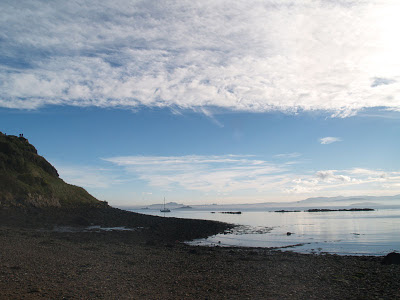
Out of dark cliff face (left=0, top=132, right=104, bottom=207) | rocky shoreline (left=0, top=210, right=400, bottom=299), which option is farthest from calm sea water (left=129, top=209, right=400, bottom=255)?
dark cliff face (left=0, top=132, right=104, bottom=207)

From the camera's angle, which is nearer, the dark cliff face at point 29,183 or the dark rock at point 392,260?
the dark rock at point 392,260

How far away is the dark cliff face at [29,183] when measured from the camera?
139 ft

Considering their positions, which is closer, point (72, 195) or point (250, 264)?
point (250, 264)

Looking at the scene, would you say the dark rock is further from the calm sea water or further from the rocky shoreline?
the calm sea water

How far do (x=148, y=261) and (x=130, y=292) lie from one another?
6.55 m

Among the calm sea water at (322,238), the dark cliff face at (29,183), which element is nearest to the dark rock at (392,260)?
the calm sea water at (322,238)

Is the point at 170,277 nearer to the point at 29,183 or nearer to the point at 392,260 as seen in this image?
the point at 392,260

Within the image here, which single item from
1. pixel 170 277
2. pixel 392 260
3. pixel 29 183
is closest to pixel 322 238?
pixel 392 260

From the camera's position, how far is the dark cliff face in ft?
139

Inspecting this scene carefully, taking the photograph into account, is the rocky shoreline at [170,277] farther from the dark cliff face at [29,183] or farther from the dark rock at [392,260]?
the dark cliff face at [29,183]

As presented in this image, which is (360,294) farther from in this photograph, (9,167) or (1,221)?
(9,167)

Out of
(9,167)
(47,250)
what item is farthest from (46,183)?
(47,250)

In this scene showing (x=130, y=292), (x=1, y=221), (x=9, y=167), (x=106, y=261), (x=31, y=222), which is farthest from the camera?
(x=9, y=167)

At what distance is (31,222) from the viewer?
33500mm
